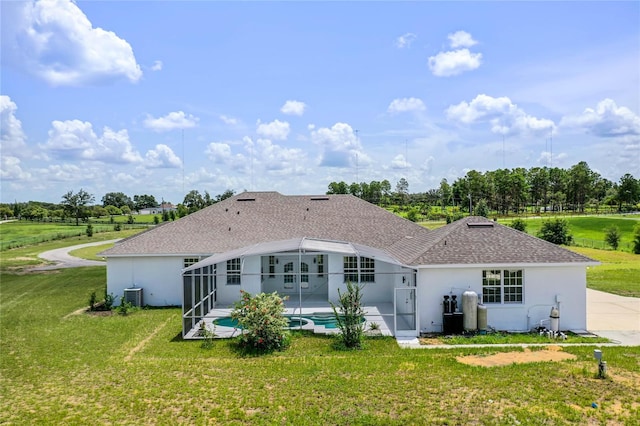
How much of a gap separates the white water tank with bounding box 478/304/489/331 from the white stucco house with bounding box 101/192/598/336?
1.79 ft

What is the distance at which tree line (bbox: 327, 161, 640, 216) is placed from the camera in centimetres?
9556

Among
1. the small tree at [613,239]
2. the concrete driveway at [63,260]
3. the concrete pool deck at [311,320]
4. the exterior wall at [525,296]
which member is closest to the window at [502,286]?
the exterior wall at [525,296]

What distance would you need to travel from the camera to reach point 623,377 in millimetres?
10484

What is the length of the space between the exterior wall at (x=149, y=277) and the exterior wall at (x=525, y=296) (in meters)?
12.5

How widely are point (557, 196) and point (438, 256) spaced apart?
9923cm

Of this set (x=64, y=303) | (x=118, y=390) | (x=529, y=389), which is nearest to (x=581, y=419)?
(x=529, y=389)

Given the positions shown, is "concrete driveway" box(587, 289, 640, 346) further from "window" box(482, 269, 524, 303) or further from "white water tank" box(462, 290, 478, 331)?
"white water tank" box(462, 290, 478, 331)

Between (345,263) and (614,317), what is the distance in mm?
11855

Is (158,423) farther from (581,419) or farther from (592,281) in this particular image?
(592,281)

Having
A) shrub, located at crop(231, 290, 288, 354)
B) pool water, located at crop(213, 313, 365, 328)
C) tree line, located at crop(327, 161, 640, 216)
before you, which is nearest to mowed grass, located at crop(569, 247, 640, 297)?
pool water, located at crop(213, 313, 365, 328)

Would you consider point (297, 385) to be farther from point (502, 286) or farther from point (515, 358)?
point (502, 286)

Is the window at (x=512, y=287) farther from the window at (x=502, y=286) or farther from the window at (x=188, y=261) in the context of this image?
the window at (x=188, y=261)

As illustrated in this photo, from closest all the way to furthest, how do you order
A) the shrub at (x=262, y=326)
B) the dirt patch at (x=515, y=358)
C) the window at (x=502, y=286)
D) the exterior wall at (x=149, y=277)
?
1. the dirt patch at (x=515, y=358)
2. the shrub at (x=262, y=326)
3. the window at (x=502, y=286)
4. the exterior wall at (x=149, y=277)

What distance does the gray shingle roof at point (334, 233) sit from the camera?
15.7 m
